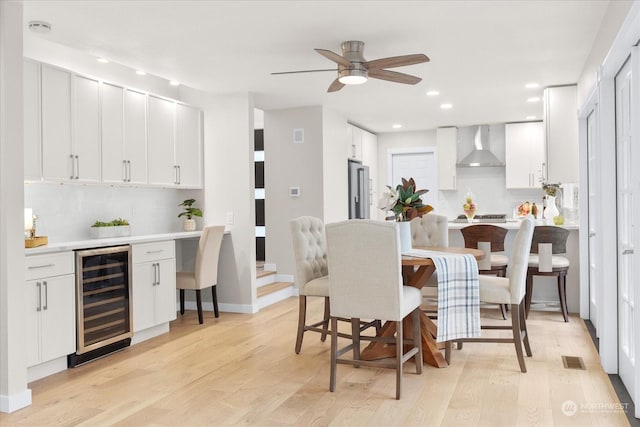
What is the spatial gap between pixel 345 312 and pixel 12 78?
2411 millimetres

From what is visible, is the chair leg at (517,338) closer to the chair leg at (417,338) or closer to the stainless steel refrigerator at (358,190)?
the chair leg at (417,338)

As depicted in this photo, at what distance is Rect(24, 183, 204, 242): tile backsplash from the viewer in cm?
430

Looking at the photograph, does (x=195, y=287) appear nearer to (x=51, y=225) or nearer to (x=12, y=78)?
(x=51, y=225)

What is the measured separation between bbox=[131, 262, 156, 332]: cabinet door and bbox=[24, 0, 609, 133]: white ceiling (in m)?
1.77

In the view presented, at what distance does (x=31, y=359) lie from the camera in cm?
344

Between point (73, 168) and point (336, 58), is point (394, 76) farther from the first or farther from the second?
point (73, 168)

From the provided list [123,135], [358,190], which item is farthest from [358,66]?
[358,190]

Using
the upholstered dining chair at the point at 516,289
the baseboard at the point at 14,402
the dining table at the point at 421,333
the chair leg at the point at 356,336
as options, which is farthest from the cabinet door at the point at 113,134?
the upholstered dining chair at the point at 516,289

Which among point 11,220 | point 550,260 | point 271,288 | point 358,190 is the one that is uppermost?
point 358,190

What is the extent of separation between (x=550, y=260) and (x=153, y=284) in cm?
360

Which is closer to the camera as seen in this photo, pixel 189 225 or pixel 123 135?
pixel 123 135

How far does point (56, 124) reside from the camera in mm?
4012

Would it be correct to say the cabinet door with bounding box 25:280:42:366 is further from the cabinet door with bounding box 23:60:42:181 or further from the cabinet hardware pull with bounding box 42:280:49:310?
the cabinet door with bounding box 23:60:42:181

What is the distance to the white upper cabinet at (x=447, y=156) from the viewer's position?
27.9 ft
